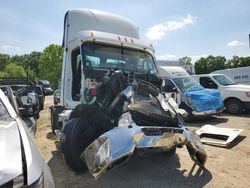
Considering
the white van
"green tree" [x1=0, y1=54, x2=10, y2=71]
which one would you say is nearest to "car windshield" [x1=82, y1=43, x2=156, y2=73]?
the white van

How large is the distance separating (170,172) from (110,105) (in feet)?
5.63

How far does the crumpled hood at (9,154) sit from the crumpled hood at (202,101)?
26.9 ft

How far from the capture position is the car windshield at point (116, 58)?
20.1ft

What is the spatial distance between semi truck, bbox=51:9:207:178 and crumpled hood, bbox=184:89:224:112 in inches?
165

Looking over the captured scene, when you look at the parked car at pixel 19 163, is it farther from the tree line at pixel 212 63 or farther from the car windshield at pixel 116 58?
the tree line at pixel 212 63

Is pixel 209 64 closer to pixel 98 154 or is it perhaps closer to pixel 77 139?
pixel 77 139

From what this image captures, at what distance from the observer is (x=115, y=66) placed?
6391mm

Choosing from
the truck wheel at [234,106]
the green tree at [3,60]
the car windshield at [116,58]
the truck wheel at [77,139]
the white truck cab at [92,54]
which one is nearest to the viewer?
the truck wheel at [77,139]

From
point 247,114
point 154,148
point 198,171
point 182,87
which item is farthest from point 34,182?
point 247,114

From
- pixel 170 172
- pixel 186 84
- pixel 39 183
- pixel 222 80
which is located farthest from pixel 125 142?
pixel 222 80

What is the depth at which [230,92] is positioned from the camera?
12281 millimetres

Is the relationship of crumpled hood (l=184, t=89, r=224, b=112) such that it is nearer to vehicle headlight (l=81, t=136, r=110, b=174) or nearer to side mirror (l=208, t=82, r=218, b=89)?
side mirror (l=208, t=82, r=218, b=89)

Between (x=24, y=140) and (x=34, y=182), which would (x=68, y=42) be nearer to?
(x=24, y=140)

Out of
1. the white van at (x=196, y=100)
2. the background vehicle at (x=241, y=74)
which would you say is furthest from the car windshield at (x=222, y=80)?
the background vehicle at (x=241, y=74)
